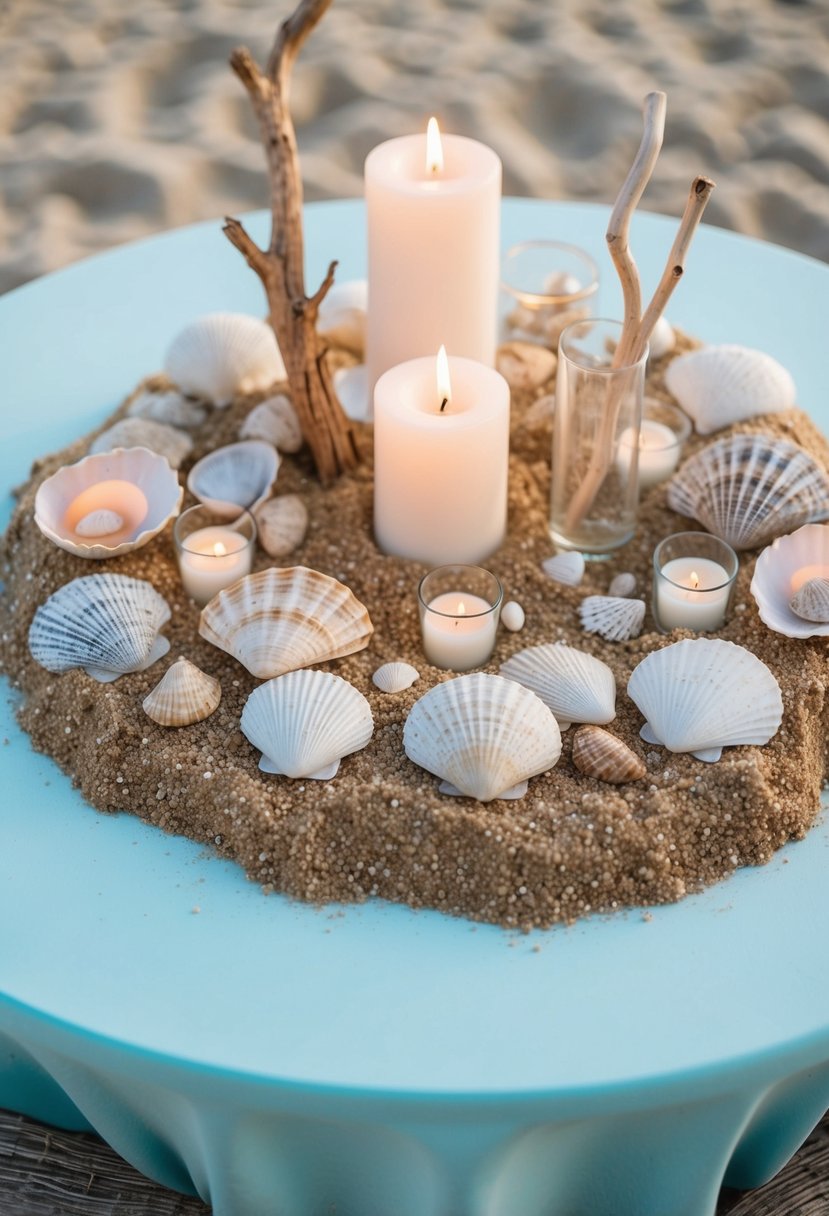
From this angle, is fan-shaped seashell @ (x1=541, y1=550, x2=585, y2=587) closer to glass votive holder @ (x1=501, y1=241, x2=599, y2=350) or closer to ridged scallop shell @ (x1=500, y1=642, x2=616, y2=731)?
ridged scallop shell @ (x1=500, y1=642, x2=616, y2=731)

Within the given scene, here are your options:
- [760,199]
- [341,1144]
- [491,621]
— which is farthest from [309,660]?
[760,199]

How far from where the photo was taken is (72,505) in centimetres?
138

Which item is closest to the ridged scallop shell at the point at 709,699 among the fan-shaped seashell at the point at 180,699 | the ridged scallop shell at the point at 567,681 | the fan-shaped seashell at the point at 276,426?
the ridged scallop shell at the point at 567,681

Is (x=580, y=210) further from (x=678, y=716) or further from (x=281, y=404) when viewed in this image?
(x=678, y=716)

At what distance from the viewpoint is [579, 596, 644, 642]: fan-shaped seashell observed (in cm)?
129

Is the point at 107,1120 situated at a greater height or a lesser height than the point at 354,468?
lesser

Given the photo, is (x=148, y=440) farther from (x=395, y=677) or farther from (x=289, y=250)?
(x=395, y=677)

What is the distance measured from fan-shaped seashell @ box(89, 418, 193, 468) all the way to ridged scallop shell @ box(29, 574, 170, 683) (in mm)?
252

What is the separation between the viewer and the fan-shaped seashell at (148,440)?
4.88 feet

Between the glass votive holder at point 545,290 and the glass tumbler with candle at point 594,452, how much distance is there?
21 cm

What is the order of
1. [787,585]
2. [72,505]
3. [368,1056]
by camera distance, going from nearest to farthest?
[368,1056], [787,585], [72,505]

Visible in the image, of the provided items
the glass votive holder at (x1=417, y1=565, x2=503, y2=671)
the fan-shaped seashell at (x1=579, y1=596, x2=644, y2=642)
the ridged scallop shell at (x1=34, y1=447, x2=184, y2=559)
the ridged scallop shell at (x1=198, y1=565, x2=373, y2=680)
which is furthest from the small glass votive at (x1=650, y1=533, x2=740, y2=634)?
the ridged scallop shell at (x1=34, y1=447, x2=184, y2=559)

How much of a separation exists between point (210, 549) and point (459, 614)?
0.94 ft

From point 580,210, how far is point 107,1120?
1.49 meters
